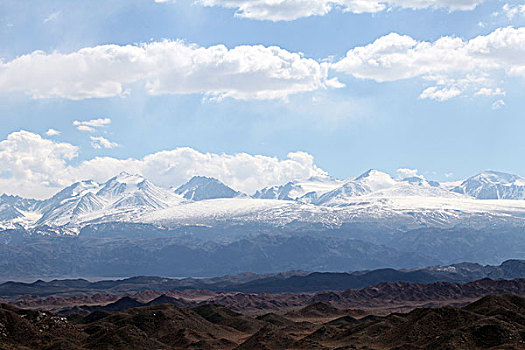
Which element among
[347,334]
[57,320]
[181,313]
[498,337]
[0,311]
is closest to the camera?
[498,337]

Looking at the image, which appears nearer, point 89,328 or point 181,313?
point 89,328

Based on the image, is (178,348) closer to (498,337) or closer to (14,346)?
(14,346)

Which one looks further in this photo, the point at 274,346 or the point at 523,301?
the point at 523,301

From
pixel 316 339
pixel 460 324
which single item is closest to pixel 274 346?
pixel 316 339

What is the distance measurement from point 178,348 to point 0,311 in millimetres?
40078

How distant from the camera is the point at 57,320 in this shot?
158625 millimetres

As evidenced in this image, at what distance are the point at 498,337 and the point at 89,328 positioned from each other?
3380 inches

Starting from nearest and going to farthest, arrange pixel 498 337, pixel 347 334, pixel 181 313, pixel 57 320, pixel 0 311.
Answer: pixel 498 337
pixel 0 311
pixel 57 320
pixel 347 334
pixel 181 313

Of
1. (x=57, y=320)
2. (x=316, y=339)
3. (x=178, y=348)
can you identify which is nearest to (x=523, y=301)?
(x=316, y=339)

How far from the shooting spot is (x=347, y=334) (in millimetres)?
169750

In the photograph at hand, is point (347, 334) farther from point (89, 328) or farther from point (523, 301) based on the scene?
point (89, 328)

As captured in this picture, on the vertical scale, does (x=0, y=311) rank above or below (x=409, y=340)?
above

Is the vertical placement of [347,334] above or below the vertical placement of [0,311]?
below

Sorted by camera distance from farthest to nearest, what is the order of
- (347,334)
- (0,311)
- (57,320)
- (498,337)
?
(347,334) → (57,320) → (0,311) → (498,337)
